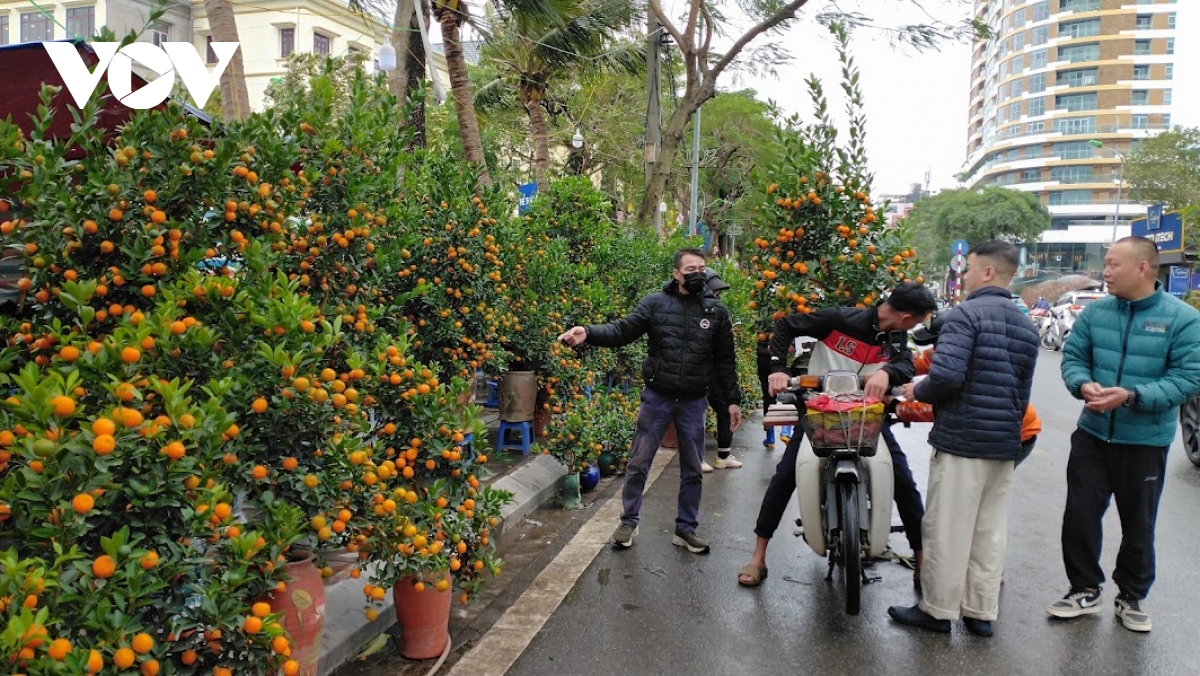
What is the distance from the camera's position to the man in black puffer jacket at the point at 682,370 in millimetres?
5395

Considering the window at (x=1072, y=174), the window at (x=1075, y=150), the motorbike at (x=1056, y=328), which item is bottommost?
the motorbike at (x=1056, y=328)

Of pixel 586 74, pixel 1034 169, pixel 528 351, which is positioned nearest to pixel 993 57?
pixel 1034 169

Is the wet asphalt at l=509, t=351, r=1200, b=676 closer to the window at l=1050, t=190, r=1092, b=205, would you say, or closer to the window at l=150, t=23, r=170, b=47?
the window at l=150, t=23, r=170, b=47

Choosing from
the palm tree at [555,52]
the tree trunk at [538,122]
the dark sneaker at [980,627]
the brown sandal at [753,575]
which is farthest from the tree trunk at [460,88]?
the dark sneaker at [980,627]

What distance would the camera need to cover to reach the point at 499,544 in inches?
225

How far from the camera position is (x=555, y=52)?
14.8 meters

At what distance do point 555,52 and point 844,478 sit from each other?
38.9 feet

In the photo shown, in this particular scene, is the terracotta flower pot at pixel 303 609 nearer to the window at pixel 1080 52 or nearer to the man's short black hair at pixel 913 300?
the man's short black hair at pixel 913 300

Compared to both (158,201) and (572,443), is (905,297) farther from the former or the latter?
(158,201)

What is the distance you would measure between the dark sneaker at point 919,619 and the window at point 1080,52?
298 ft

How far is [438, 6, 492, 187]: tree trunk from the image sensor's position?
9367 millimetres

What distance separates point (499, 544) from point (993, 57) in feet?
337

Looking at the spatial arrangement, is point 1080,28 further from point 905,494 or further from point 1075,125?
point 905,494

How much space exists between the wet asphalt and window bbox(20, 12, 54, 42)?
38583 millimetres
